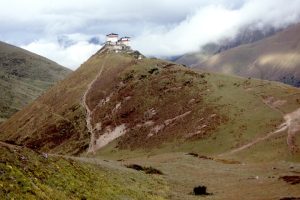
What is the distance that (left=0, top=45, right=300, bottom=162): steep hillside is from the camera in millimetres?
110438

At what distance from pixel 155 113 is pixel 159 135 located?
15.4 meters

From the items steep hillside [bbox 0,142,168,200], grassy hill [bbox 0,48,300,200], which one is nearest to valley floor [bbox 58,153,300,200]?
grassy hill [bbox 0,48,300,200]

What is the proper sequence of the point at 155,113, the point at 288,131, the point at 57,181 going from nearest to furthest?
the point at 57,181
the point at 288,131
the point at 155,113

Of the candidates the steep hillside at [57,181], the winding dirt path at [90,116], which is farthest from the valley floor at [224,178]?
the winding dirt path at [90,116]

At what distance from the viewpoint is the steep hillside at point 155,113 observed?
11044 cm

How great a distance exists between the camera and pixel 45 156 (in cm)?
4081

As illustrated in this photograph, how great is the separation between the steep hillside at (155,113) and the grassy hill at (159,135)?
34 cm

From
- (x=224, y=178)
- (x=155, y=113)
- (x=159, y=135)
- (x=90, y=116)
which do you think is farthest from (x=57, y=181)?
(x=90, y=116)

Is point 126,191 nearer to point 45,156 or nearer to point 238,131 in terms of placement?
point 45,156

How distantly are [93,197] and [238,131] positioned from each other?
76.0m

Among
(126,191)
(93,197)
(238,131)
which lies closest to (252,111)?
(238,131)

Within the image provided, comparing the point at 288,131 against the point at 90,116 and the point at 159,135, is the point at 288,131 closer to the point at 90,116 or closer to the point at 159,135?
the point at 159,135

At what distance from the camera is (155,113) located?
141 meters

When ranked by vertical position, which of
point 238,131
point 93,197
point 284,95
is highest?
point 284,95
